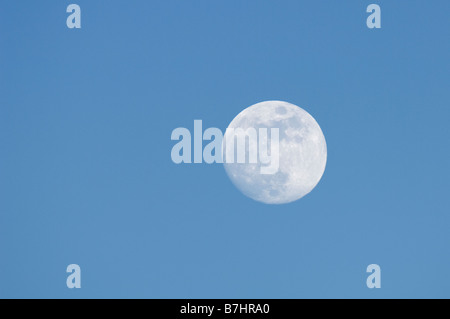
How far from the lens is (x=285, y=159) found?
113ft

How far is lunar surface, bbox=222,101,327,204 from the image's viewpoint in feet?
113

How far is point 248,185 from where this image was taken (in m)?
35.1

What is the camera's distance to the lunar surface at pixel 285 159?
34.5 m

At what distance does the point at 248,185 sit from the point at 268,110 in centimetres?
395
